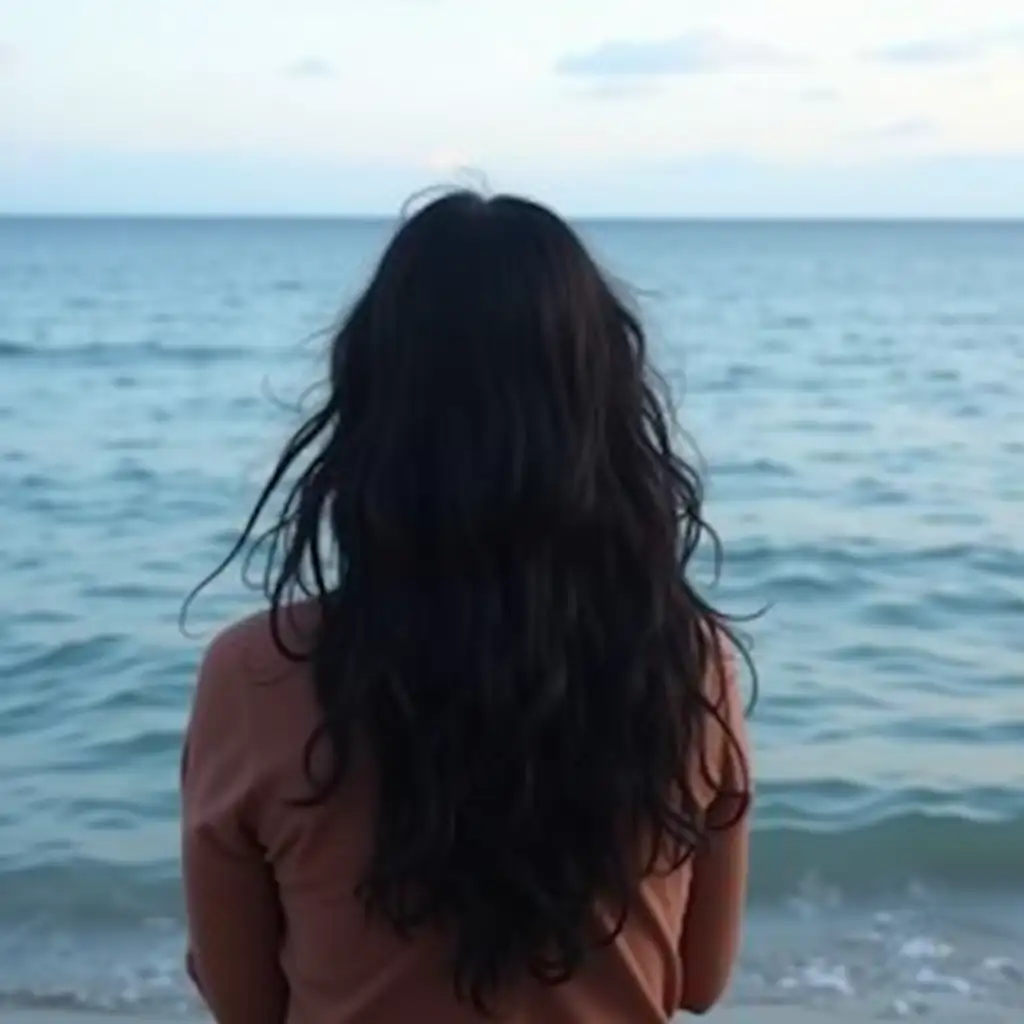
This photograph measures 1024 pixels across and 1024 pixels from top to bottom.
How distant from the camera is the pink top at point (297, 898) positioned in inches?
74.0

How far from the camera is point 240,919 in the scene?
1.98m

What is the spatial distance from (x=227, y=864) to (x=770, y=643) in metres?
7.90

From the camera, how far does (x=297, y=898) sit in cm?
194

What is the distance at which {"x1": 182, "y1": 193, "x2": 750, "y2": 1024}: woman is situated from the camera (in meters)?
1.84

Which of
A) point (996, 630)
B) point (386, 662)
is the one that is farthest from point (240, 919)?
point (996, 630)

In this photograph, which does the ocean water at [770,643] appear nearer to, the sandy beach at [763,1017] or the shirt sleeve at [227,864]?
the sandy beach at [763,1017]

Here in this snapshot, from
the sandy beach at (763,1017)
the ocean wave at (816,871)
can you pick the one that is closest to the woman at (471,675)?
the sandy beach at (763,1017)

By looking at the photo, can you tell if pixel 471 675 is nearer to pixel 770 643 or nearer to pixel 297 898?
pixel 297 898

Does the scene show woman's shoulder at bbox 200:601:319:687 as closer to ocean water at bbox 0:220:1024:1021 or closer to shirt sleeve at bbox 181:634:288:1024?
shirt sleeve at bbox 181:634:288:1024

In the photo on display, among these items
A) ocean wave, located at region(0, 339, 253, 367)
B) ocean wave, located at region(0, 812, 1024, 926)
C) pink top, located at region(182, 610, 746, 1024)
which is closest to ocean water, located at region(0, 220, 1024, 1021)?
ocean wave, located at region(0, 812, 1024, 926)

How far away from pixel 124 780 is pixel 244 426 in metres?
12.7

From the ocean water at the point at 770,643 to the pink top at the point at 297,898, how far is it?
35 cm

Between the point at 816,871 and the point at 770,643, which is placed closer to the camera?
the point at 816,871

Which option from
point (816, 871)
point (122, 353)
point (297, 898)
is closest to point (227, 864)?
Answer: point (297, 898)
